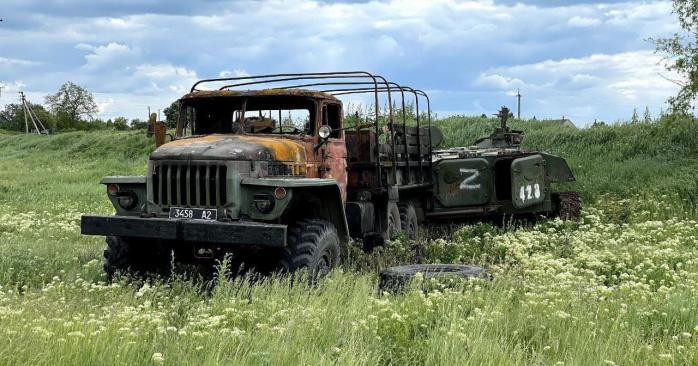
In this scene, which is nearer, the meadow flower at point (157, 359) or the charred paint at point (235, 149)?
the meadow flower at point (157, 359)

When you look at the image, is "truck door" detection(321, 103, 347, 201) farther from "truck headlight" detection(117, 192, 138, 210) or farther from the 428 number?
the 428 number

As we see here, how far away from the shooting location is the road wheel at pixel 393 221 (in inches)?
428

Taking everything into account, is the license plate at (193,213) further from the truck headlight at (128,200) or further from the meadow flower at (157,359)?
the meadow flower at (157,359)

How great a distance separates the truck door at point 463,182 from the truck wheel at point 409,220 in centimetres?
82

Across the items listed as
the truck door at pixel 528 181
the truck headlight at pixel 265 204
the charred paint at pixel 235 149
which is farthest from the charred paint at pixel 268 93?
the truck door at pixel 528 181

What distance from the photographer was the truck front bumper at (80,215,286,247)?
7004 millimetres

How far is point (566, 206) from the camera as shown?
45.2 ft

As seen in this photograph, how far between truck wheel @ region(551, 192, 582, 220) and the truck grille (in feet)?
26.0

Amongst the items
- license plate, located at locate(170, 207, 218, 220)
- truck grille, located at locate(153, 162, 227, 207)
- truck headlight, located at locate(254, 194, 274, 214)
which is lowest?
license plate, located at locate(170, 207, 218, 220)

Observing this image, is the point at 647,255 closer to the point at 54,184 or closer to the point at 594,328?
the point at 594,328

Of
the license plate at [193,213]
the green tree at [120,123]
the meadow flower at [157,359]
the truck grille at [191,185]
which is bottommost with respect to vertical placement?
the meadow flower at [157,359]

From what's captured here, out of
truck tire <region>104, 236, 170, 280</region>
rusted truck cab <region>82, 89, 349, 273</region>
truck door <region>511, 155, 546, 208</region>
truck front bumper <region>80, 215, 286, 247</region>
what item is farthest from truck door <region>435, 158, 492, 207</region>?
truck front bumper <region>80, 215, 286, 247</region>

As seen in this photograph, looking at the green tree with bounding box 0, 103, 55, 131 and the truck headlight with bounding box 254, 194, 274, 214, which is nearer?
the truck headlight with bounding box 254, 194, 274, 214

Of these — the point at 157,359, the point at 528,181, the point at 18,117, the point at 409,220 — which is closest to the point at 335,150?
the point at 409,220
